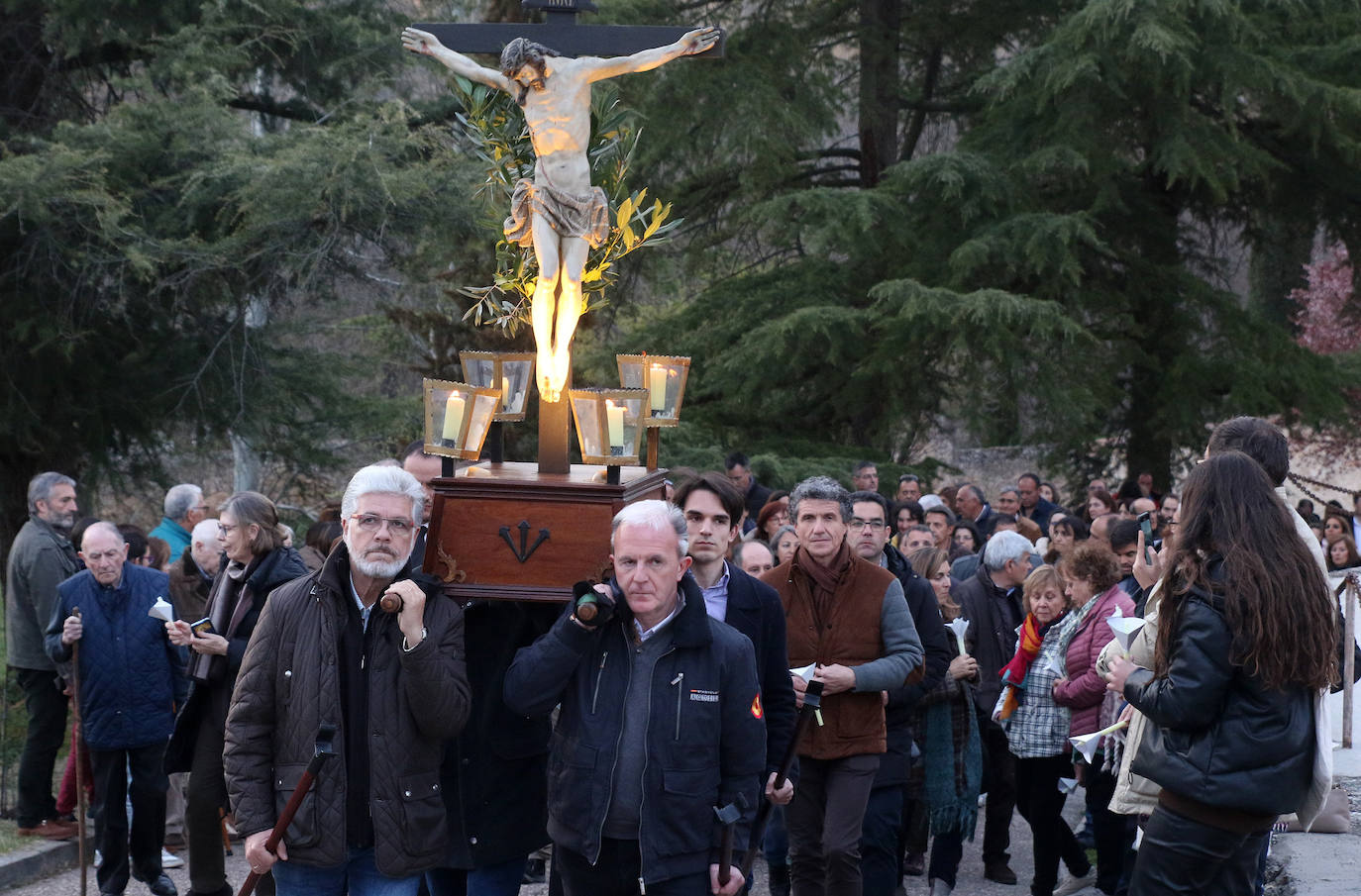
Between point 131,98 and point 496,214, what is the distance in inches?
414

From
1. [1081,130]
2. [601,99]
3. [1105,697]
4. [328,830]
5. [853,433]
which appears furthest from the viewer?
[853,433]

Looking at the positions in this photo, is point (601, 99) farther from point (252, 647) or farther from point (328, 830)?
point (328, 830)

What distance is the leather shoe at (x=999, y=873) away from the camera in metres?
8.14

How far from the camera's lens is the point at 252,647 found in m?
4.45

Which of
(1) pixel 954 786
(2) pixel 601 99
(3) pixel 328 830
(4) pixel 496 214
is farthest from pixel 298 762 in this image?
(1) pixel 954 786

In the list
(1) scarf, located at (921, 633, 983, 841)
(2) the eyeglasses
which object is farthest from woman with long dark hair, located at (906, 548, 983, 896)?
(2) the eyeglasses

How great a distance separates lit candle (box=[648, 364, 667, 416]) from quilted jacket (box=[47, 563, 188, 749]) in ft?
11.5

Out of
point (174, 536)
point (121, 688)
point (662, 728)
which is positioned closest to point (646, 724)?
point (662, 728)

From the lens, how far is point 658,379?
5602 mm

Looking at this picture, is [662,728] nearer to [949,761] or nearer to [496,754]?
[496,754]

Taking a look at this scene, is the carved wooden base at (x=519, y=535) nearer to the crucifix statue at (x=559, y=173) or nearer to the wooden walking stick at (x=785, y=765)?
the crucifix statue at (x=559, y=173)

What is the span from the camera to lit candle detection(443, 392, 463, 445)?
489 centimetres

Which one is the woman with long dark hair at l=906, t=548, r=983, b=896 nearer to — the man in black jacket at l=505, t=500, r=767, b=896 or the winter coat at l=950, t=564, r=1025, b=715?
the winter coat at l=950, t=564, r=1025, b=715

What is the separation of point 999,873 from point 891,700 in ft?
7.67
